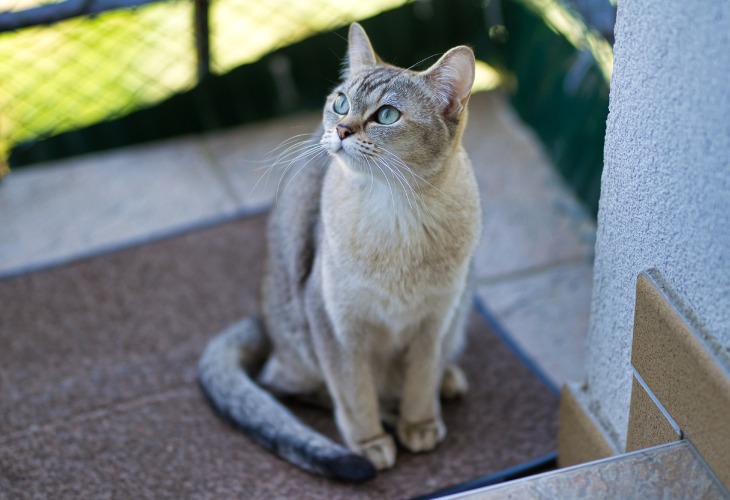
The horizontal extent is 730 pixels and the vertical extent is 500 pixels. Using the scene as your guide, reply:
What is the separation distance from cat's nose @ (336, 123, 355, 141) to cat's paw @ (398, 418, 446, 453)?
958mm

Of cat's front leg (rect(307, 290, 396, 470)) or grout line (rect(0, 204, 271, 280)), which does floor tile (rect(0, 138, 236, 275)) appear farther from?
cat's front leg (rect(307, 290, 396, 470))

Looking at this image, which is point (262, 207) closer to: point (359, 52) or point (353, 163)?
point (359, 52)

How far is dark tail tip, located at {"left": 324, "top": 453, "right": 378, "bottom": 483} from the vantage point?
2275 mm

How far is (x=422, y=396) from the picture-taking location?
2.51 meters

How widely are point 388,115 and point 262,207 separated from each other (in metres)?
1.61

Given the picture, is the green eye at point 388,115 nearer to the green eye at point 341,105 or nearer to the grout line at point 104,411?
the green eye at point 341,105

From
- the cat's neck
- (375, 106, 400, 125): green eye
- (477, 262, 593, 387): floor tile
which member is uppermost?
(375, 106, 400, 125): green eye

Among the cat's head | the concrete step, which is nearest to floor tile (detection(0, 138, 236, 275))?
the cat's head

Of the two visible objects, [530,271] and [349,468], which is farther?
[530,271]

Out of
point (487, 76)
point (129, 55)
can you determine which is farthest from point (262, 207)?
point (487, 76)

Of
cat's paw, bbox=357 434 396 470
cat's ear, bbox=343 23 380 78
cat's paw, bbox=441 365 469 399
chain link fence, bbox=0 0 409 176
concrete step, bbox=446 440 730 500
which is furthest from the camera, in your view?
chain link fence, bbox=0 0 409 176

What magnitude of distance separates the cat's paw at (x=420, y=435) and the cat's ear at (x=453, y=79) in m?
0.96

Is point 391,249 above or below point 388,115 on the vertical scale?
below

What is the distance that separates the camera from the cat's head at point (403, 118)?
6.61 ft
